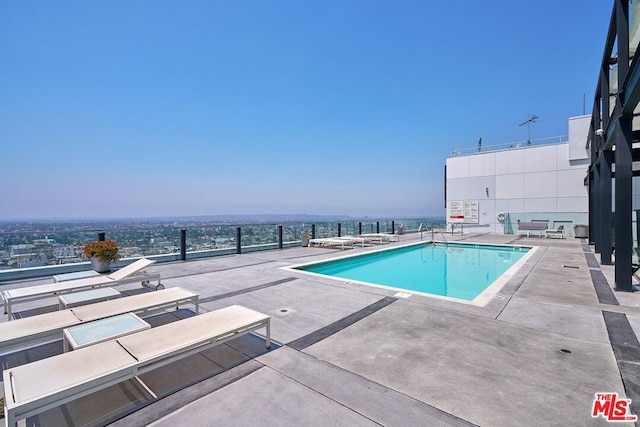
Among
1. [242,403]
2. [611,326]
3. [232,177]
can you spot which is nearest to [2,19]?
[242,403]

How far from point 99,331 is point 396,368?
273cm

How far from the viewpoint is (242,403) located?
6.97 ft

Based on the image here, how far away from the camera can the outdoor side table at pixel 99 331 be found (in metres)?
2.56

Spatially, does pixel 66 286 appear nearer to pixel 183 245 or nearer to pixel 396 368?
pixel 183 245

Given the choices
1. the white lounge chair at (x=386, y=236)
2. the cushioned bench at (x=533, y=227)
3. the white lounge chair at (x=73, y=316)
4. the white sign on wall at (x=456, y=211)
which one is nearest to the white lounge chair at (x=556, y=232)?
the cushioned bench at (x=533, y=227)

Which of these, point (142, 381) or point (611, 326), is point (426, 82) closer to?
point (611, 326)

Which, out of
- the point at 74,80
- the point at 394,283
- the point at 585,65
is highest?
the point at 585,65

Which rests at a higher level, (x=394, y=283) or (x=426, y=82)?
(x=426, y=82)

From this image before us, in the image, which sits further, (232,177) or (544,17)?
(232,177)

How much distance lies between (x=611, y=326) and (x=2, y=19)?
13.4 m

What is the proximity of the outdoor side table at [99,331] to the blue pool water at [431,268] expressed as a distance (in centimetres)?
472

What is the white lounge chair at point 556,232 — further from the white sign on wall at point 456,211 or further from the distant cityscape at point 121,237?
the distant cityscape at point 121,237

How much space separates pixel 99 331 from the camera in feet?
9.03

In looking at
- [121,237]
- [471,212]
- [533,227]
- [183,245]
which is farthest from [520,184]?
[121,237]
